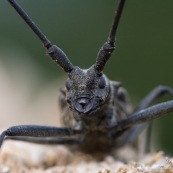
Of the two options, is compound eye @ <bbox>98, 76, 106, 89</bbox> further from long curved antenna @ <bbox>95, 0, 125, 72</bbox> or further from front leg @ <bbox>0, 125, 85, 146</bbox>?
front leg @ <bbox>0, 125, 85, 146</bbox>

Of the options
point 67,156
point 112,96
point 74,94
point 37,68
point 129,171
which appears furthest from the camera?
Result: point 37,68

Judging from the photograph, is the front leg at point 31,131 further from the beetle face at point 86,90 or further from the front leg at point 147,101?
the front leg at point 147,101

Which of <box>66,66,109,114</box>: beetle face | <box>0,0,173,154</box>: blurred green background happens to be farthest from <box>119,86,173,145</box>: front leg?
<box>0,0,173,154</box>: blurred green background

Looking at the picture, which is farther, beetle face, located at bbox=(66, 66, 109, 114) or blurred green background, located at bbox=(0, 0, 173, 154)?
blurred green background, located at bbox=(0, 0, 173, 154)

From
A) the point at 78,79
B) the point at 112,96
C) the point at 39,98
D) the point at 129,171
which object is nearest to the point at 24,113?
the point at 39,98

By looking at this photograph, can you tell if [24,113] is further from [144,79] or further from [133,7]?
[133,7]

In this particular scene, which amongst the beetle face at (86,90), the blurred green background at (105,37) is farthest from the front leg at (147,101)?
the blurred green background at (105,37)

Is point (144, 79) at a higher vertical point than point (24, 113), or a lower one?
higher
